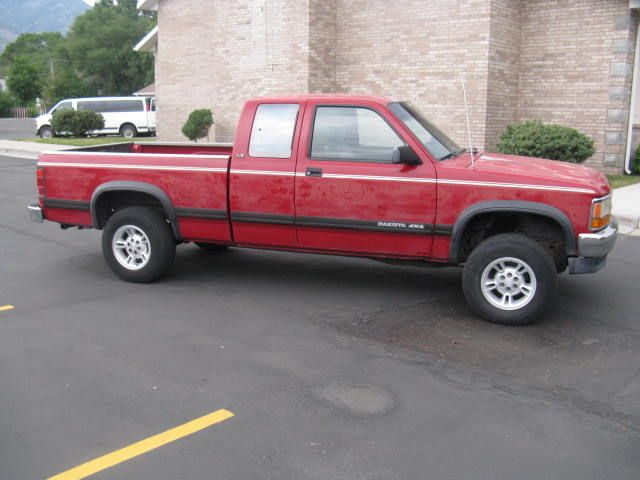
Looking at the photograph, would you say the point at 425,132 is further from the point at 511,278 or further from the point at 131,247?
the point at 131,247

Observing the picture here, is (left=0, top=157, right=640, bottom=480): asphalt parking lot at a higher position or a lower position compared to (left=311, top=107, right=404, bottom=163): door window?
lower

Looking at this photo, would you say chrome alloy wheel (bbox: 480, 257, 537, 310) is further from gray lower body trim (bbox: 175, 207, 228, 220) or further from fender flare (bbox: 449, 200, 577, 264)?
gray lower body trim (bbox: 175, 207, 228, 220)

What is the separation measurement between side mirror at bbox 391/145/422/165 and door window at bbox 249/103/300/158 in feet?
3.51

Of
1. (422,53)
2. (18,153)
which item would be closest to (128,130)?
(18,153)

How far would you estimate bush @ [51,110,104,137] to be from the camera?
2731 cm

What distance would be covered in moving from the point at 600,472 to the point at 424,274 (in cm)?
413

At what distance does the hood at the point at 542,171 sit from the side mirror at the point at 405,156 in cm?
54

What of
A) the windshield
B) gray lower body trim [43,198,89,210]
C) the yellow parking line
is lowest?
the yellow parking line

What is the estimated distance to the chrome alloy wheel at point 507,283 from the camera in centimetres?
594

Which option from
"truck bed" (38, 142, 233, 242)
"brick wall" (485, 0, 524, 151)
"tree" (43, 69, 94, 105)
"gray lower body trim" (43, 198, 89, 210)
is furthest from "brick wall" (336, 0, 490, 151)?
"tree" (43, 69, 94, 105)

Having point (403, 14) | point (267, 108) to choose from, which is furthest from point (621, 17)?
point (267, 108)

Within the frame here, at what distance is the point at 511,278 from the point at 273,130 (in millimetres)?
2613

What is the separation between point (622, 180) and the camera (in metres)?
14.6

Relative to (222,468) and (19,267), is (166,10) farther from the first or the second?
(222,468)
